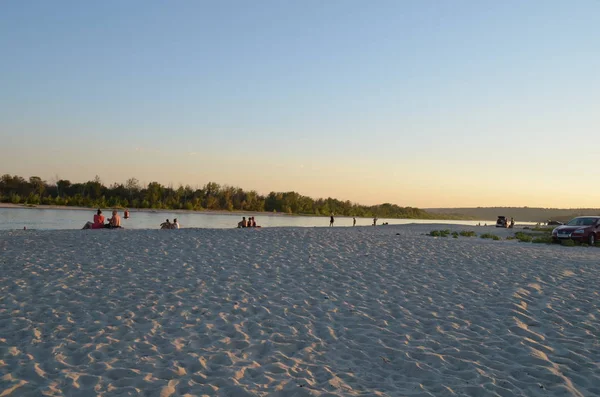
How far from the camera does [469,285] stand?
1025cm

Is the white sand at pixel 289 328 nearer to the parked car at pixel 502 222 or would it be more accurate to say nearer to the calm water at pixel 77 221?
the calm water at pixel 77 221

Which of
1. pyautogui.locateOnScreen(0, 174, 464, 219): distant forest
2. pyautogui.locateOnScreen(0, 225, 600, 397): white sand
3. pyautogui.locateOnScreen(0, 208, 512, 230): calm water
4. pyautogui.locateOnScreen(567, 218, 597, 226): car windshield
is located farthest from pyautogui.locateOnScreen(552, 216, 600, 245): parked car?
pyautogui.locateOnScreen(0, 174, 464, 219): distant forest

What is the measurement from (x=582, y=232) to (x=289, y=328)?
22.2 meters

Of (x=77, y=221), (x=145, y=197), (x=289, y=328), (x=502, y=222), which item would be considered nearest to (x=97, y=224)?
(x=77, y=221)

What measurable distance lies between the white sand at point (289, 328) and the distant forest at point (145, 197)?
73.2 metres

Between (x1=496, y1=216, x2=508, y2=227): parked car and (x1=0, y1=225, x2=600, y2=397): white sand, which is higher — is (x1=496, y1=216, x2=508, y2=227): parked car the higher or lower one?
the higher one

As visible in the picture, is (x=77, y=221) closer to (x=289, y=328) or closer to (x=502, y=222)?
(x=289, y=328)

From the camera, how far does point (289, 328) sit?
22.3ft

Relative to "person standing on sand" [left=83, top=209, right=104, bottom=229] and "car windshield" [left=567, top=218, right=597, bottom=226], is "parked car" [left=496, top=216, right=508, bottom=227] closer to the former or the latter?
"car windshield" [left=567, top=218, right=597, bottom=226]

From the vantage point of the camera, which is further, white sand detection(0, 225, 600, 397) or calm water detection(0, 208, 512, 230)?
calm water detection(0, 208, 512, 230)

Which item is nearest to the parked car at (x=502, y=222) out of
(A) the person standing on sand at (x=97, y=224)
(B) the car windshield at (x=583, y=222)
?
(B) the car windshield at (x=583, y=222)

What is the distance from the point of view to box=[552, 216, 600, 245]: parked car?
2338 centimetres

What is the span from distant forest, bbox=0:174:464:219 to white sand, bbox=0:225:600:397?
73.2 metres

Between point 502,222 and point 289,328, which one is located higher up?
point 502,222
